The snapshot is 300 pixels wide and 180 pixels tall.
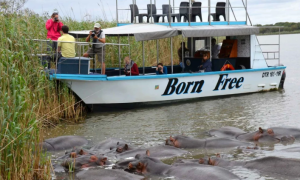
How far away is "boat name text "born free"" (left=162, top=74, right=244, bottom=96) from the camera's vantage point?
47.8 feet

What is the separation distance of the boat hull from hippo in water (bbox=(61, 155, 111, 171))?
15.7 ft

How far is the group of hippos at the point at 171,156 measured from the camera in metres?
7.07

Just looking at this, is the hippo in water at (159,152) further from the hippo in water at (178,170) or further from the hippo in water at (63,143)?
the hippo in water at (63,143)

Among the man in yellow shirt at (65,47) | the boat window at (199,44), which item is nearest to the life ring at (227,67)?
the boat window at (199,44)

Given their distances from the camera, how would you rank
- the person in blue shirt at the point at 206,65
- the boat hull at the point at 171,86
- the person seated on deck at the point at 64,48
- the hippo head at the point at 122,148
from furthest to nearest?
the person in blue shirt at the point at 206,65 → the boat hull at the point at 171,86 → the person seated on deck at the point at 64,48 → the hippo head at the point at 122,148

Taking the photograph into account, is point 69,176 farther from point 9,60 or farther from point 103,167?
point 9,60

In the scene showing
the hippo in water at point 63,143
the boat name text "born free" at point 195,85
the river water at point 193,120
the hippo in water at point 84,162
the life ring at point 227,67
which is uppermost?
the life ring at point 227,67

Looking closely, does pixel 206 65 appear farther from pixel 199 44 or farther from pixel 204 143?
pixel 204 143

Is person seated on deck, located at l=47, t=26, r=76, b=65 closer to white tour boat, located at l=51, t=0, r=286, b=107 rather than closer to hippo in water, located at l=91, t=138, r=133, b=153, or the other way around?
white tour boat, located at l=51, t=0, r=286, b=107

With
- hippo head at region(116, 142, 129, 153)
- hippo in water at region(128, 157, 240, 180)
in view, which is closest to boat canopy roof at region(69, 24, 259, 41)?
hippo head at region(116, 142, 129, 153)

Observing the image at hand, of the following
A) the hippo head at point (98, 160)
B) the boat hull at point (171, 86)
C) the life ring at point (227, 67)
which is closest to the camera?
the hippo head at point (98, 160)

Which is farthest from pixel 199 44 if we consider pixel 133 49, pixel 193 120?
pixel 193 120

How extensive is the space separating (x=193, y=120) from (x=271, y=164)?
5.08 metres

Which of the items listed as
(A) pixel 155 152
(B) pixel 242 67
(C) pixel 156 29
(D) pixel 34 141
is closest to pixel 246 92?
(B) pixel 242 67
